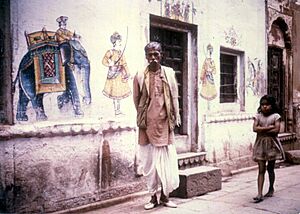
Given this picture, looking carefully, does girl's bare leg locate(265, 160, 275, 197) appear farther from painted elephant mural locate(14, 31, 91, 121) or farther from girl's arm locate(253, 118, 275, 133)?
painted elephant mural locate(14, 31, 91, 121)

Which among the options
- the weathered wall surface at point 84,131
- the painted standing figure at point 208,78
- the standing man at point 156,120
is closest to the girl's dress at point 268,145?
the standing man at point 156,120

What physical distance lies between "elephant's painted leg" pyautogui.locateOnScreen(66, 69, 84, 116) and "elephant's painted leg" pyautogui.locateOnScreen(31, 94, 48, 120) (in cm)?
41

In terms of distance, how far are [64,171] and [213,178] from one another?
2.41m

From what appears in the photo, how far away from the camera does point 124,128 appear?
5.73 meters

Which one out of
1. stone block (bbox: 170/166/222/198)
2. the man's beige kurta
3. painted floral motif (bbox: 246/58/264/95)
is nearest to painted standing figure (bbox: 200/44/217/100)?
painted floral motif (bbox: 246/58/264/95)

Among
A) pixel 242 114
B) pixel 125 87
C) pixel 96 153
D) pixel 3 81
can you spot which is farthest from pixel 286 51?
pixel 3 81

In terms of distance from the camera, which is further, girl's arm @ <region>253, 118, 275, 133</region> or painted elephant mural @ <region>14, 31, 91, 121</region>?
girl's arm @ <region>253, 118, 275, 133</region>

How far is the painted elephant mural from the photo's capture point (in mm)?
4555

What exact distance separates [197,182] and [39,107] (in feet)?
8.27

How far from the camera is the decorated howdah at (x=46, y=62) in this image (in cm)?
464

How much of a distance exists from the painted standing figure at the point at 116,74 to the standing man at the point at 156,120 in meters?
0.46

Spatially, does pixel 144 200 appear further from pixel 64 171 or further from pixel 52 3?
pixel 52 3

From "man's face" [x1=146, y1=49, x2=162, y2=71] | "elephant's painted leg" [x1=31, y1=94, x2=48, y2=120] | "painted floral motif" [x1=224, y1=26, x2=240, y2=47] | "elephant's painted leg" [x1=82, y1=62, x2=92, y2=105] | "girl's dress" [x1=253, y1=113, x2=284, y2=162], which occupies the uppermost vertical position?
"painted floral motif" [x1=224, y1=26, x2=240, y2=47]


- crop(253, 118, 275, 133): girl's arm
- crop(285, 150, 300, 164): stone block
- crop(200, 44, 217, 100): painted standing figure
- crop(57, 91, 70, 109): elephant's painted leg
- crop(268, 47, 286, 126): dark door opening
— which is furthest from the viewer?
crop(268, 47, 286, 126): dark door opening
